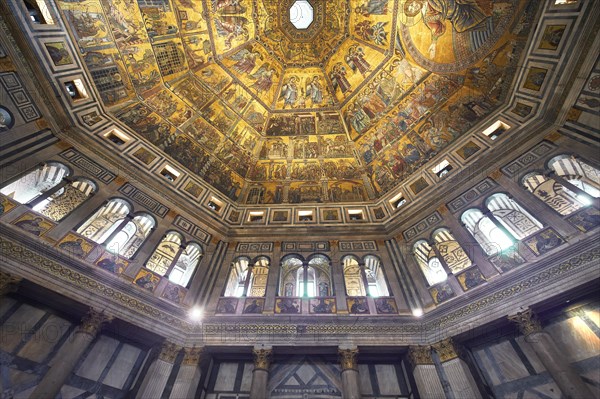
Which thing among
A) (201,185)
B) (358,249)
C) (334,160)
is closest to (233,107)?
(201,185)

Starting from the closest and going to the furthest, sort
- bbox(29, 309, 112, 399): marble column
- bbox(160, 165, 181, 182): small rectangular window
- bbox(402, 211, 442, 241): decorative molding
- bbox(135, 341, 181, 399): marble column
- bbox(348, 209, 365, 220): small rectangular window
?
bbox(29, 309, 112, 399): marble column → bbox(135, 341, 181, 399): marble column → bbox(402, 211, 442, 241): decorative molding → bbox(160, 165, 181, 182): small rectangular window → bbox(348, 209, 365, 220): small rectangular window

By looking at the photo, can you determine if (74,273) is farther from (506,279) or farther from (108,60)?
(506,279)

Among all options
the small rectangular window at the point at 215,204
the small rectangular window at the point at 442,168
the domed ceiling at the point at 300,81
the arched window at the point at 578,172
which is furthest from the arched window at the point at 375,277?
the small rectangular window at the point at 215,204

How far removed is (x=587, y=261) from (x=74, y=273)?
15235 millimetres

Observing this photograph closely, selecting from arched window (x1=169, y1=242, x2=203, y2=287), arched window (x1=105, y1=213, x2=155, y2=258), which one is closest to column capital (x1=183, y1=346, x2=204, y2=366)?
arched window (x1=169, y1=242, x2=203, y2=287)

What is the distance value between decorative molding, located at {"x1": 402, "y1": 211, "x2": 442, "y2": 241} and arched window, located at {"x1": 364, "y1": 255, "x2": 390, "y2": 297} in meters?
1.86

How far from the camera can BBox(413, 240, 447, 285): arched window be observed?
424 inches

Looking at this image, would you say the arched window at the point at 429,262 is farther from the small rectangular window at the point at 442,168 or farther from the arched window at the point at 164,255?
the arched window at the point at 164,255

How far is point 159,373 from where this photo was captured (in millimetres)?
8391

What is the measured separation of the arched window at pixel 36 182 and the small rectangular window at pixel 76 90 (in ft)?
10.5

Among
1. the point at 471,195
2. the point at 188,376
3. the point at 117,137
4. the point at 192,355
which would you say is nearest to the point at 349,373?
the point at 188,376

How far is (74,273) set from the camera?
27.0ft

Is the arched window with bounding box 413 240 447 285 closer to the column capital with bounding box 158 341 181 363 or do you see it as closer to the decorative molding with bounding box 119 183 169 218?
the column capital with bounding box 158 341 181 363

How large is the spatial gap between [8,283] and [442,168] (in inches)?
663
